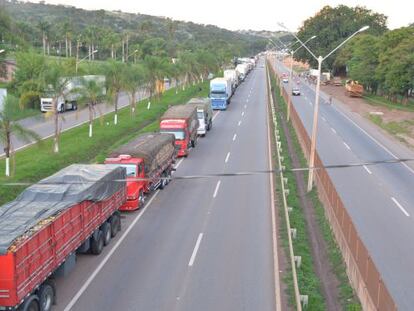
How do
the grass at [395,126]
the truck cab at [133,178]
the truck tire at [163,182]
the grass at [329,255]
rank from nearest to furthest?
the grass at [329,255] → the truck cab at [133,178] → the truck tire at [163,182] → the grass at [395,126]

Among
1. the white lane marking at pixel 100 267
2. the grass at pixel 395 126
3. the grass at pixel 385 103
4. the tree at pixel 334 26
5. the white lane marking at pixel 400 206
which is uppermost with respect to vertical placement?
the tree at pixel 334 26

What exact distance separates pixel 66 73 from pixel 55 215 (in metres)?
24.3

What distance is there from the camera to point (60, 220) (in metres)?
15.6

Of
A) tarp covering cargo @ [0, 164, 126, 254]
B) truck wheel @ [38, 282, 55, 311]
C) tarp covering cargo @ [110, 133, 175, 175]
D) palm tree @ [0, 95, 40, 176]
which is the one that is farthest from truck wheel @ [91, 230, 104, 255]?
palm tree @ [0, 95, 40, 176]

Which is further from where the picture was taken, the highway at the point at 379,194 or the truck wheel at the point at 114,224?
the truck wheel at the point at 114,224

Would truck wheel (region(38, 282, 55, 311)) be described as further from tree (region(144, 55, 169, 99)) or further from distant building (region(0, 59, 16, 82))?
distant building (region(0, 59, 16, 82))

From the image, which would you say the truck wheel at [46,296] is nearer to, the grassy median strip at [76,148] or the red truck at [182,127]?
the grassy median strip at [76,148]

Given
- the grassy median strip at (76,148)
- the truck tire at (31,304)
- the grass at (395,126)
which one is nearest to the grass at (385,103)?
the grass at (395,126)

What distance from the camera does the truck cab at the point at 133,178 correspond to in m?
24.6

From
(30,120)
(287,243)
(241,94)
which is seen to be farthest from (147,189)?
(241,94)

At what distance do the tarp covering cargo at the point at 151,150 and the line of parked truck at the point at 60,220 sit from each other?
0.18ft

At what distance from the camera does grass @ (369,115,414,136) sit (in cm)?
5112

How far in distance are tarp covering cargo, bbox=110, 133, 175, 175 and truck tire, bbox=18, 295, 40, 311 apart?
12490 mm

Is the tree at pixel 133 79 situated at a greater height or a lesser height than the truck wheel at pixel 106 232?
greater
